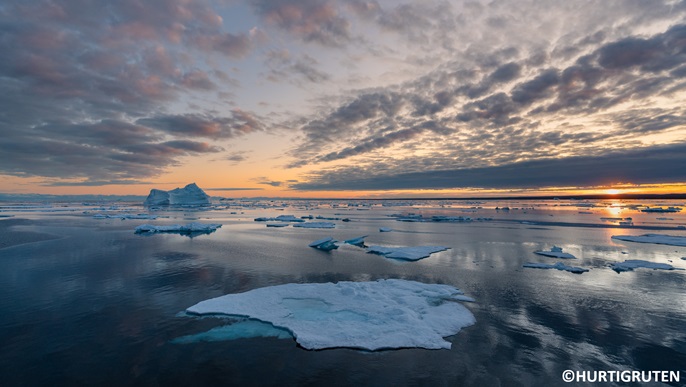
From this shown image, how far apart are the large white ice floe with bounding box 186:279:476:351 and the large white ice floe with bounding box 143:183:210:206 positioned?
86.4 m

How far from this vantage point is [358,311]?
10086 millimetres

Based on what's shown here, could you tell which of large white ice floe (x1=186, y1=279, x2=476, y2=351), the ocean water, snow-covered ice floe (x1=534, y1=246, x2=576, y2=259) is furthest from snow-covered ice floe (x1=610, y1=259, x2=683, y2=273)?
large white ice floe (x1=186, y1=279, x2=476, y2=351)

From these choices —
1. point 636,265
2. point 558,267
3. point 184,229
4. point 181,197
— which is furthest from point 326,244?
point 181,197

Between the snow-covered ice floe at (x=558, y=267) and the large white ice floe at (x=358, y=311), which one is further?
the snow-covered ice floe at (x=558, y=267)

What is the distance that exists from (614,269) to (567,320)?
952 centimetres

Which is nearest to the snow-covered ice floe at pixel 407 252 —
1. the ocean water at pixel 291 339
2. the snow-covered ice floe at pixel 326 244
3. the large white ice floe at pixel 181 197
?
the ocean water at pixel 291 339

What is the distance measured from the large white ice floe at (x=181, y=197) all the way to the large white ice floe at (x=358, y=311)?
86.4 metres

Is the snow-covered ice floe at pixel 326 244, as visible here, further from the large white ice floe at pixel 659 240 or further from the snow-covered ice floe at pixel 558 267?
the large white ice floe at pixel 659 240

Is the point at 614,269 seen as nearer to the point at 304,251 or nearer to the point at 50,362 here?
the point at 304,251

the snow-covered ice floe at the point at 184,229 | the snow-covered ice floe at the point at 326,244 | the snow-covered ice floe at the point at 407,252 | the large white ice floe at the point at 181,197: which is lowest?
the snow-covered ice floe at the point at 407,252

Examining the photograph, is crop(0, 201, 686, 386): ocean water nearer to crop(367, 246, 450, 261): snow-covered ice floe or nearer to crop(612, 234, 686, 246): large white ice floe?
crop(367, 246, 450, 261): snow-covered ice floe

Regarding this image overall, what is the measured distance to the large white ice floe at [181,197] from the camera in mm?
89438

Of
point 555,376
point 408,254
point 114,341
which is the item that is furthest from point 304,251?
point 555,376

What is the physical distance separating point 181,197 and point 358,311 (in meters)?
92.3
